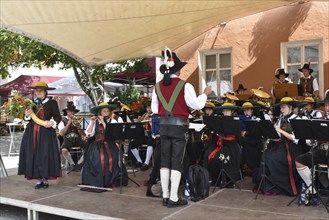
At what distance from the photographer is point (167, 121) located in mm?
5473

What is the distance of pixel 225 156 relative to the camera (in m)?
6.65

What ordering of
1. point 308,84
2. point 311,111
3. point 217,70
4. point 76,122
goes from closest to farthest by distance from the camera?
point 311,111 → point 308,84 → point 76,122 → point 217,70

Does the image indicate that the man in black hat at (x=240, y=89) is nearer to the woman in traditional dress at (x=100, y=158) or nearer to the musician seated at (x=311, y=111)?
the musician seated at (x=311, y=111)

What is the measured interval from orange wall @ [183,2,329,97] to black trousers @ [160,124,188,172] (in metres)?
5.17

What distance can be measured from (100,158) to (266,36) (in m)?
5.53

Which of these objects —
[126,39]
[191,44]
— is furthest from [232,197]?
[191,44]

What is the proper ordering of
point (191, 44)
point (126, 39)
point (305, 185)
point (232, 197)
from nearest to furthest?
point (305, 185) → point (232, 197) → point (126, 39) → point (191, 44)

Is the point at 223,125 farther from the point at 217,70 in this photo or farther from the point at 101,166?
the point at 217,70

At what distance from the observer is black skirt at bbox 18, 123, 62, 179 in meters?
6.88

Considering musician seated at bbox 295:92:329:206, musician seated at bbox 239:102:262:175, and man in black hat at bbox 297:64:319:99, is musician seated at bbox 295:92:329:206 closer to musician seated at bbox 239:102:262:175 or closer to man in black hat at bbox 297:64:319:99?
musician seated at bbox 239:102:262:175

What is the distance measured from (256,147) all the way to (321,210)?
228cm

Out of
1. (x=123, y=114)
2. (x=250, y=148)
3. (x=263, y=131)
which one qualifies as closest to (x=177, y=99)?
(x=263, y=131)

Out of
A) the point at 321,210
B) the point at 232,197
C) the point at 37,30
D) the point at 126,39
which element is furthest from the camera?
the point at 126,39

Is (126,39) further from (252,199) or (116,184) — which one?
(252,199)
